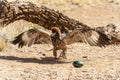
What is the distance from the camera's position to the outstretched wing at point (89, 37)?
10477 mm

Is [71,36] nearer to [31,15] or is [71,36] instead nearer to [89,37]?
[89,37]

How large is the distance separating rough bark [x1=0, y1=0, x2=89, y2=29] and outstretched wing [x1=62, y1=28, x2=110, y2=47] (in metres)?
2.28

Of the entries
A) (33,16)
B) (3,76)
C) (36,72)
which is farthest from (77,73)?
(33,16)

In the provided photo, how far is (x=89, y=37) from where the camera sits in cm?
1065

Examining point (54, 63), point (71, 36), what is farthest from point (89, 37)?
point (54, 63)

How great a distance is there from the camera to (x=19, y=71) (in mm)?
9352

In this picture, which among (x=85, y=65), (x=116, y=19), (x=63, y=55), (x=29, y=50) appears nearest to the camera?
(x=85, y=65)

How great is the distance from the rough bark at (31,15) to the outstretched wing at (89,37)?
2.28m

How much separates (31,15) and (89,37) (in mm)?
2829

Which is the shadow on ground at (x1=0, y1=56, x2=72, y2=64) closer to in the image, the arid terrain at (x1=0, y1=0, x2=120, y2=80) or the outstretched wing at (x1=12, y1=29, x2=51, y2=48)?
the arid terrain at (x1=0, y1=0, x2=120, y2=80)

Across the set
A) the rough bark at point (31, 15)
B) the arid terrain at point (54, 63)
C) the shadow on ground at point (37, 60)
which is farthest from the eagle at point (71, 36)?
the rough bark at point (31, 15)

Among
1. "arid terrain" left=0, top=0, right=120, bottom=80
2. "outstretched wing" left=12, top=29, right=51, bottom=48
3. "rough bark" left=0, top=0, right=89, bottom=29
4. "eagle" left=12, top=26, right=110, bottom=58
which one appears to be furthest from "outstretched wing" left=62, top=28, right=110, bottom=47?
"rough bark" left=0, top=0, right=89, bottom=29

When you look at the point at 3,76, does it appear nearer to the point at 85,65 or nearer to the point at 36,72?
the point at 36,72

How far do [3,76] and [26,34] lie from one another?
239 centimetres
